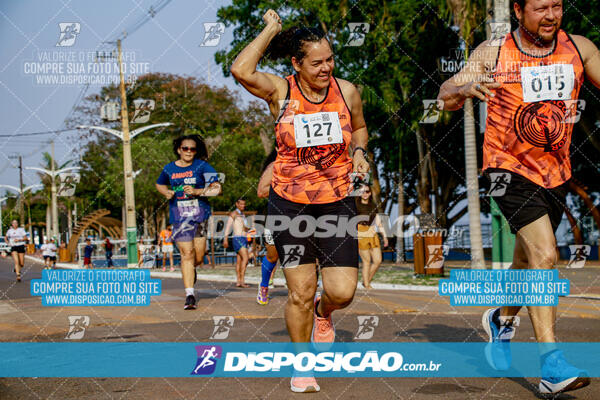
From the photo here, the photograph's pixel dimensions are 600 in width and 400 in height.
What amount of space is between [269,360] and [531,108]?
2.37 metres

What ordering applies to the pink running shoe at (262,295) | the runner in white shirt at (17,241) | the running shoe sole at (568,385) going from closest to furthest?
the running shoe sole at (568,385) → the pink running shoe at (262,295) → the runner in white shirt at (17,241)

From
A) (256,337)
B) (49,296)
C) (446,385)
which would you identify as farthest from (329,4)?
(446,385)

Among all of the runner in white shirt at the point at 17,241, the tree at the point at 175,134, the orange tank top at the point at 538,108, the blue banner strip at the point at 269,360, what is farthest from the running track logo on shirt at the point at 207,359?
the tree at the point at 175,134

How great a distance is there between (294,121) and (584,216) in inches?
1089

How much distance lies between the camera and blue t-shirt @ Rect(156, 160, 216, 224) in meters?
8.39

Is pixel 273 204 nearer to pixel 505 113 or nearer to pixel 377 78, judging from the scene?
pixel 505 113

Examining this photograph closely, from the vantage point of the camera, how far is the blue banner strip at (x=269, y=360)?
167 inches

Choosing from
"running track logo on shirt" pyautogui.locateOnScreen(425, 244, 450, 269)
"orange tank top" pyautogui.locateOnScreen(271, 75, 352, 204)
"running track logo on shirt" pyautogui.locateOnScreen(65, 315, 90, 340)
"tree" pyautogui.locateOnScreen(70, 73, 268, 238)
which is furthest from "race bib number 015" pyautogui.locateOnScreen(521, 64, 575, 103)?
"tree" pyautogui.locateOnScreen(70, 73, 268, 238)

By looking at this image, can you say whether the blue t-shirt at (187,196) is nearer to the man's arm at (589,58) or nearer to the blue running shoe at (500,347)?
the blue running shoe at (500,347)

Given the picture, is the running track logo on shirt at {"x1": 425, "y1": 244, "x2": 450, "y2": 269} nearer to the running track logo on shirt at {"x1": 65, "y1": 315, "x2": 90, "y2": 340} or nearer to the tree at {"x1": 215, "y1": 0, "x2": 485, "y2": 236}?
the tree at {"x1": 215, "y1": 0, "x2": 485, "y2": 236}

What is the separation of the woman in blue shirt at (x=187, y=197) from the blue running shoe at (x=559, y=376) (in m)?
5.38

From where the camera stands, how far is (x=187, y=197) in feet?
27.5

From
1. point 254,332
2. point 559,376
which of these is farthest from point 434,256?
point 559,376

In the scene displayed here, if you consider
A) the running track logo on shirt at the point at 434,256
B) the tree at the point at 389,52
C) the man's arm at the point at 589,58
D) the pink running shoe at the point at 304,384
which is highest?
the tree at the point at 389,52
